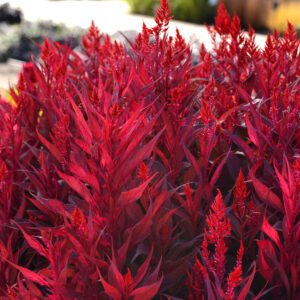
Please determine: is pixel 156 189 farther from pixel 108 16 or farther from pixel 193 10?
pixel 193 10

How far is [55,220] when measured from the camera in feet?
5.09

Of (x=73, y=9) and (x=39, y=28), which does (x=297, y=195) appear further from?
(x=73, y=9)

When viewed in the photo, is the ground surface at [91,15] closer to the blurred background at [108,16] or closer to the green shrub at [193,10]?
the blurred background at [108,16]

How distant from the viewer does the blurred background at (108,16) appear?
10.5 meters

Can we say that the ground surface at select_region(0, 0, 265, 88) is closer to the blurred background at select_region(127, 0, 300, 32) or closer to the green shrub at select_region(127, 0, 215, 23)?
the green shrub at select_region(127, 0, 215, 23)

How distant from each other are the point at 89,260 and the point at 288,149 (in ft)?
1.81

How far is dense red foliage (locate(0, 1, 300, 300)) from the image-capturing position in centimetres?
125

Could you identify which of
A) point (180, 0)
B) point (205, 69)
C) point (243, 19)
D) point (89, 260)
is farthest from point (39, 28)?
point (89, 260)

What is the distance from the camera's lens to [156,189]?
138 centimetres

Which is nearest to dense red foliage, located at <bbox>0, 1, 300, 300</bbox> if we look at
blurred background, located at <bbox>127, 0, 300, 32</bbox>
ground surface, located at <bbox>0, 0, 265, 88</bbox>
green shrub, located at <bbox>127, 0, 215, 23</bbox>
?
ground surface, located at <bbox>0, 0, 265, 88</bbox>

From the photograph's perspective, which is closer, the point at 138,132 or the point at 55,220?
the point at 138,132

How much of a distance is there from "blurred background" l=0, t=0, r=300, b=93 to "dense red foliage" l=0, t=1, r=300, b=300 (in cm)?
817

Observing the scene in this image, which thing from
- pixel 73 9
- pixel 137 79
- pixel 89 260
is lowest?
pixel 73 9

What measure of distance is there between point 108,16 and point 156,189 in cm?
1266
